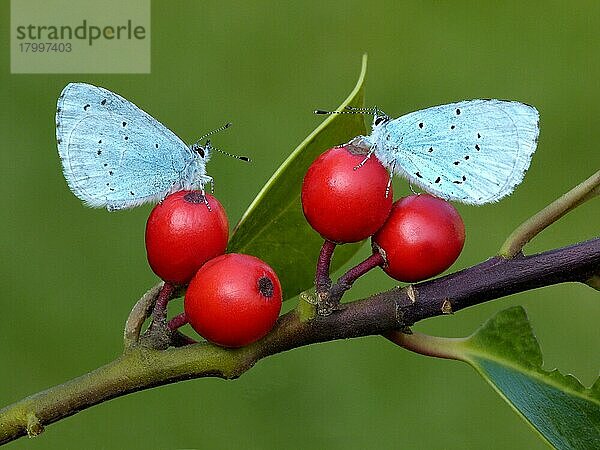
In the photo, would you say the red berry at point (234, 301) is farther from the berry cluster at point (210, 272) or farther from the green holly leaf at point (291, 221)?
the green holly leaf at point (291, 221)

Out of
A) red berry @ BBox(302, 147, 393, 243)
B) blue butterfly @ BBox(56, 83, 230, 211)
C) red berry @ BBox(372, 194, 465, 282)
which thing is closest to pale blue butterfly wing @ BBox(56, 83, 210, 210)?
blue butterfly @ BBox(56, 83, 230, 211)

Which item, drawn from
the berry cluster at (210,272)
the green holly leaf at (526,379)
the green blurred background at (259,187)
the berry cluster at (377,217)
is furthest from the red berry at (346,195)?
the green blurred background at (259,187)

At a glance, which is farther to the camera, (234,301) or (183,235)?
(183,235)

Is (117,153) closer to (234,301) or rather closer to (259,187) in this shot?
(234,301)

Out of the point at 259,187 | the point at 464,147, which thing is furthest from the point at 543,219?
the point at 259,187

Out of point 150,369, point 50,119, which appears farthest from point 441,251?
point 50,119

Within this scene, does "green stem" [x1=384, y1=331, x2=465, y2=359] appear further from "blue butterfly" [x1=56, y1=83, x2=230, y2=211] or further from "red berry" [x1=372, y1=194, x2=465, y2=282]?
"blue butterfly" [x1=56, y1=83, x2=230, y2=211]
